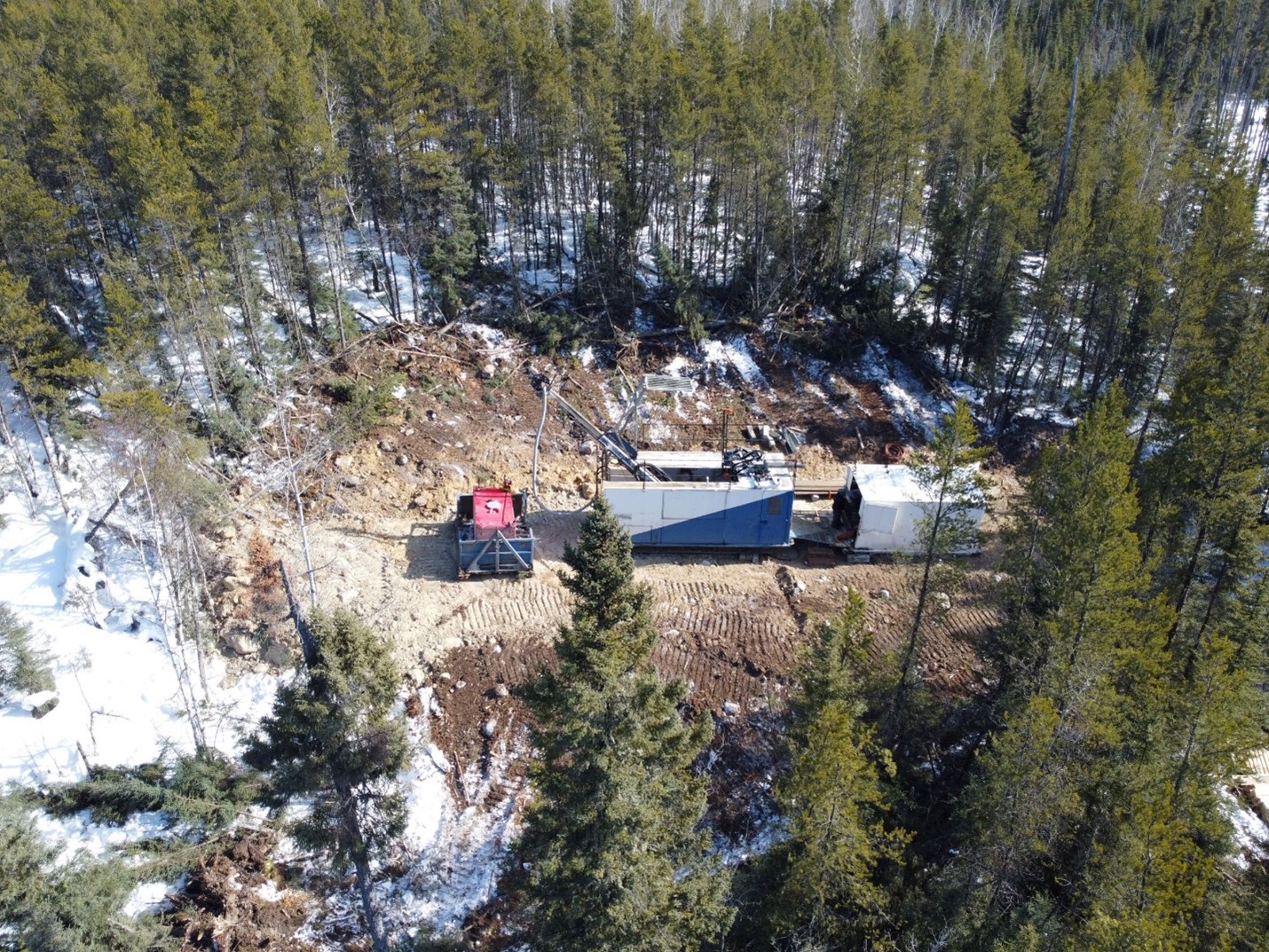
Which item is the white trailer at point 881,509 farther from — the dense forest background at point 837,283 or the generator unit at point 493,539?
the generator unit at point 493,539

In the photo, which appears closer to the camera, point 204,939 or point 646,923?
point 646,923

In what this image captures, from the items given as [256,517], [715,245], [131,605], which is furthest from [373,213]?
[131,605]

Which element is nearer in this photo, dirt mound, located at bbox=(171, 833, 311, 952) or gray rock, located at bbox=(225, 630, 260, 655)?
dirt mound, located at bbox=(171, 833, 311, 952)

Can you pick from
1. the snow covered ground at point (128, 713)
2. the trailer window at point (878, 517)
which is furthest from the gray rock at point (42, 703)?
the trailer window at point (878, 517)

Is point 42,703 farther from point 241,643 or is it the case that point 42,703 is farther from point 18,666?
point 241,643

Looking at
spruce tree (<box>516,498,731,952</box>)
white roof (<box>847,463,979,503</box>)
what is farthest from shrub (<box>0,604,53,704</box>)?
white roof (<box>847,463,979,503</box>)

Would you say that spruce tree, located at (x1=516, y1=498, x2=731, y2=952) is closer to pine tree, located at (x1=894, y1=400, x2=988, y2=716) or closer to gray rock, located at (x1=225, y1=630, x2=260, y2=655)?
pine tree, located at (x1=894, y1=400, x2=988, y2=716)

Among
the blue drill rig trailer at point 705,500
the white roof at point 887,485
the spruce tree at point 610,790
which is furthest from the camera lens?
the white roof at point 887,485

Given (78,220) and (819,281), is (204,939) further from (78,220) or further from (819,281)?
(819,281)
